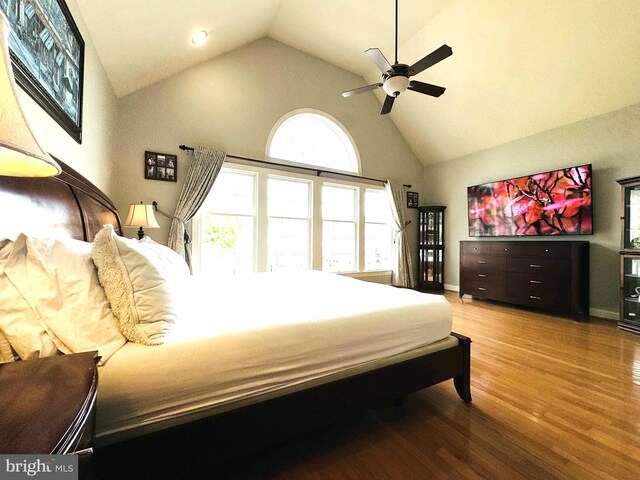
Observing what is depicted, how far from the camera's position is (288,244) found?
467cm

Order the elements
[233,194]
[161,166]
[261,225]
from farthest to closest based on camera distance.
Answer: [261,225] → [233,194] → [161,166]

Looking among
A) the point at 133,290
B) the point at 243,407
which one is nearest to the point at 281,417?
the point at 243,407

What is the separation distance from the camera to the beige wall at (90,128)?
5.23 feet

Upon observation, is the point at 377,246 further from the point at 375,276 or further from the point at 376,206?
the point at 376,206

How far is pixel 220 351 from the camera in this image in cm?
109

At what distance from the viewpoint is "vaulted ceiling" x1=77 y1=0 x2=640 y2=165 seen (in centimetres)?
275

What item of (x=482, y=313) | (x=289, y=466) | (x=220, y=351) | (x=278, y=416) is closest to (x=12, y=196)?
(x=220, y=351)

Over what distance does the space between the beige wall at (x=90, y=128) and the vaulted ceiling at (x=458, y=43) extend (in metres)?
0.17

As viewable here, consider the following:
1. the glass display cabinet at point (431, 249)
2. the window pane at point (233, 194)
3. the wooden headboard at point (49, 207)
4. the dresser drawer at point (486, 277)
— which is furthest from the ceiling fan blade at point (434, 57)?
the glass display cabinet at point (431, 249)

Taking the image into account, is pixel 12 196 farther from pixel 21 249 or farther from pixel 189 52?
pixel 189 52

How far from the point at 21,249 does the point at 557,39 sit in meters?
5.18

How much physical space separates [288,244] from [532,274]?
3800mm

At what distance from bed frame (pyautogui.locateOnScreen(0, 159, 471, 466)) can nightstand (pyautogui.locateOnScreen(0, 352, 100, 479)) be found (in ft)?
1.39

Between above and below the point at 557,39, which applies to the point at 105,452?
below
